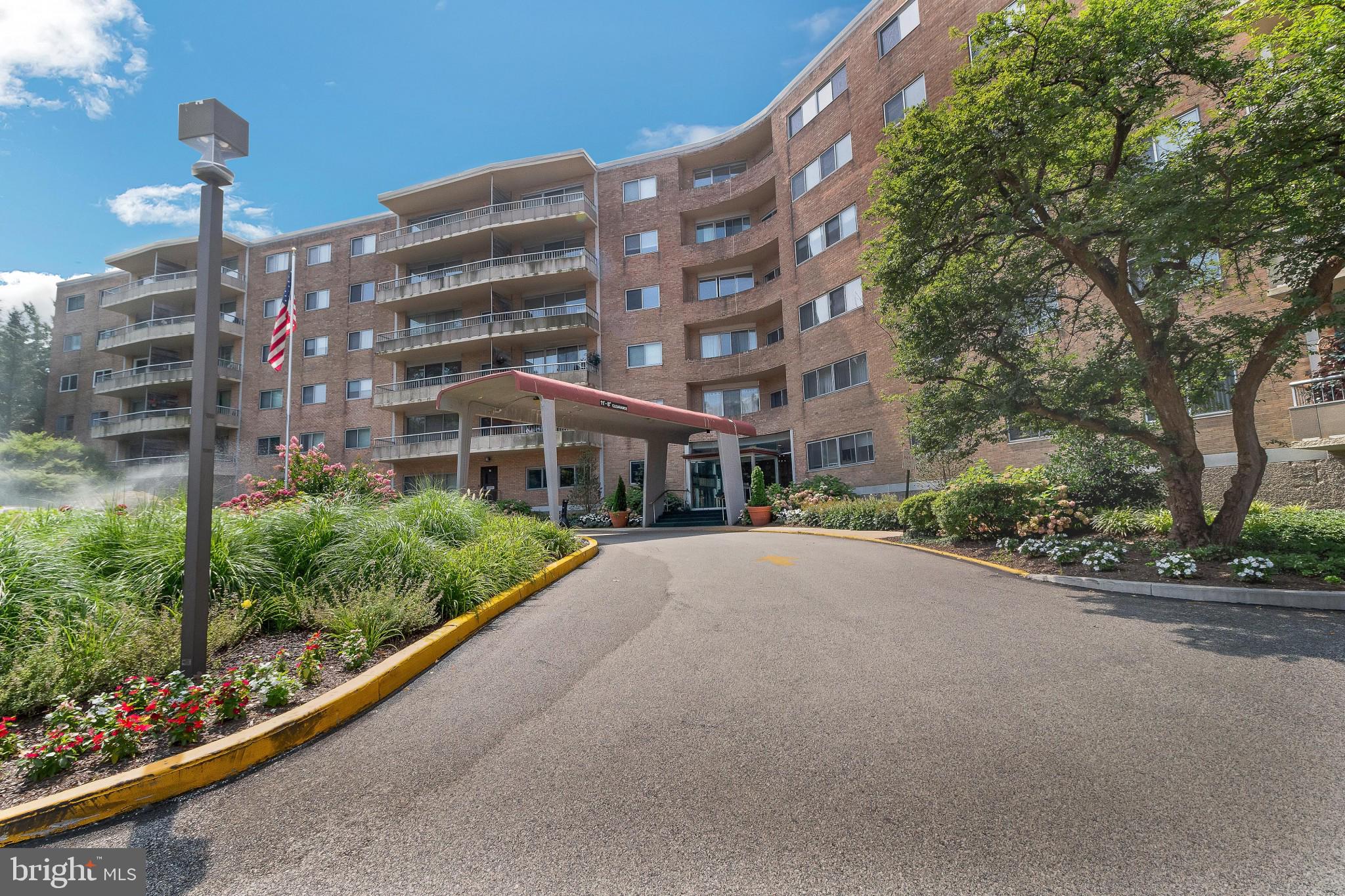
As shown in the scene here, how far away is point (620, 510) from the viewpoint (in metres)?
26.0

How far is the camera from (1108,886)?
7.72 feet

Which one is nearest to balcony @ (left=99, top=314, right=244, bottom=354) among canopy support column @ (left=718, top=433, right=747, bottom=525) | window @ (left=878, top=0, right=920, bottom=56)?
canopy support column @ (left=718, top=433, right=747, bottom=525)

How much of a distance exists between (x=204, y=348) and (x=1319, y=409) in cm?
1855

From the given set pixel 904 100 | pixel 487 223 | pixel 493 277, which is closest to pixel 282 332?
pixel 493 277

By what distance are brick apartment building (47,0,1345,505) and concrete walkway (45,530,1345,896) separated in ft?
57.5

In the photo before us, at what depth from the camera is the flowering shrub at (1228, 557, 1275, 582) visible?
7445 mm

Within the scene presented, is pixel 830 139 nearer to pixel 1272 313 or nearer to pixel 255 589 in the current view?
pixel 1272 313

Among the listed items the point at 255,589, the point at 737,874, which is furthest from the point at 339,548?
the point at 737,874

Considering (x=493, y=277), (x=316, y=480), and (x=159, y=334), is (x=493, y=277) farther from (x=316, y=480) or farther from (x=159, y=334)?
(x=159, y=334)

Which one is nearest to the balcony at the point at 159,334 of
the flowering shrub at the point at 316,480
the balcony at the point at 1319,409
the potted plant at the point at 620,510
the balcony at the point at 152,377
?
the balcony at the point at 152,377

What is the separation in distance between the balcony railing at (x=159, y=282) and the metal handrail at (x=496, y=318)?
12.6m

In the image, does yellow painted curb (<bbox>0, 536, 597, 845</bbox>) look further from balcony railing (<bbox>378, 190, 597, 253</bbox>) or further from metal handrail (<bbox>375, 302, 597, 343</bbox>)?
balcony railing (<bbox>378, 190, 597, 253</bbox>)

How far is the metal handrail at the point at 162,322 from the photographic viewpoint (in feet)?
126

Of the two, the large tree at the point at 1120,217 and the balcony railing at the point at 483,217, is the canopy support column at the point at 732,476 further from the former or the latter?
the balcony railing at the point at 483,217
